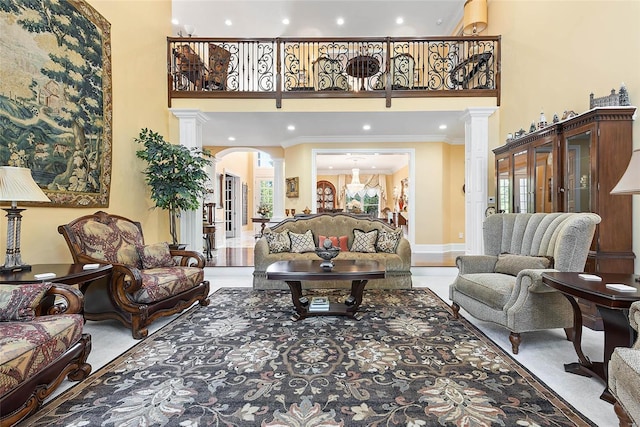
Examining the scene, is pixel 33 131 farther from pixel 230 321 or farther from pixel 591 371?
pixel 591 371

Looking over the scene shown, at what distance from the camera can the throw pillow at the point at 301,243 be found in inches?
186

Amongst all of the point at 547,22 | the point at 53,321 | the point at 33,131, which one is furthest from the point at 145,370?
the point at 547,22

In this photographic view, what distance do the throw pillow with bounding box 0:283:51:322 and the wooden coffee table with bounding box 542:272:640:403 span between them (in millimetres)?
3264

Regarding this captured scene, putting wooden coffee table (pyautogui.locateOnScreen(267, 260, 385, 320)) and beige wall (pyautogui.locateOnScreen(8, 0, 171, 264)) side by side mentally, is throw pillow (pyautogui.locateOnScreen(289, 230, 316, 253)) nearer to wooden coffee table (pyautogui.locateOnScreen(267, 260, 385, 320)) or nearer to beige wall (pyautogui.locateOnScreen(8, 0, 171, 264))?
wooden coffee table (pyautogui.locateOnScreen(267, 260, 385, 320))

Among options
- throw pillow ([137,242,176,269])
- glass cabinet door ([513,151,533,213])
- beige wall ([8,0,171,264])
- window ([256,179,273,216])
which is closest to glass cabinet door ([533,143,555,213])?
glass cabinet door ([513,151,533,213])

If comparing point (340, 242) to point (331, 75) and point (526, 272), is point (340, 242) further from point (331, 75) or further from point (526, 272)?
point (331, 75)

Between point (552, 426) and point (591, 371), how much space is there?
72 cm

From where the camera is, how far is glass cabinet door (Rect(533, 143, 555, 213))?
353 cm

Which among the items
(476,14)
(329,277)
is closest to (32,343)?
(329,277)

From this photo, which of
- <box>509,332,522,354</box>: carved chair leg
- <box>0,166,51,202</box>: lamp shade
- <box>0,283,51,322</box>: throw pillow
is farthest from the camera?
<box>509,332,522,354</box>: carved chair leg

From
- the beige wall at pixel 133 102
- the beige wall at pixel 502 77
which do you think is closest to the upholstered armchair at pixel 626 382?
the beige wall at pixel 502 77

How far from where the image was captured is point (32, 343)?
1.64 m

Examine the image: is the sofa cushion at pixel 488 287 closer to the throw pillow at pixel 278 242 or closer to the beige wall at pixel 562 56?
the beige wall at pixel 562 56

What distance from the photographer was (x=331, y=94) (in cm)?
559
